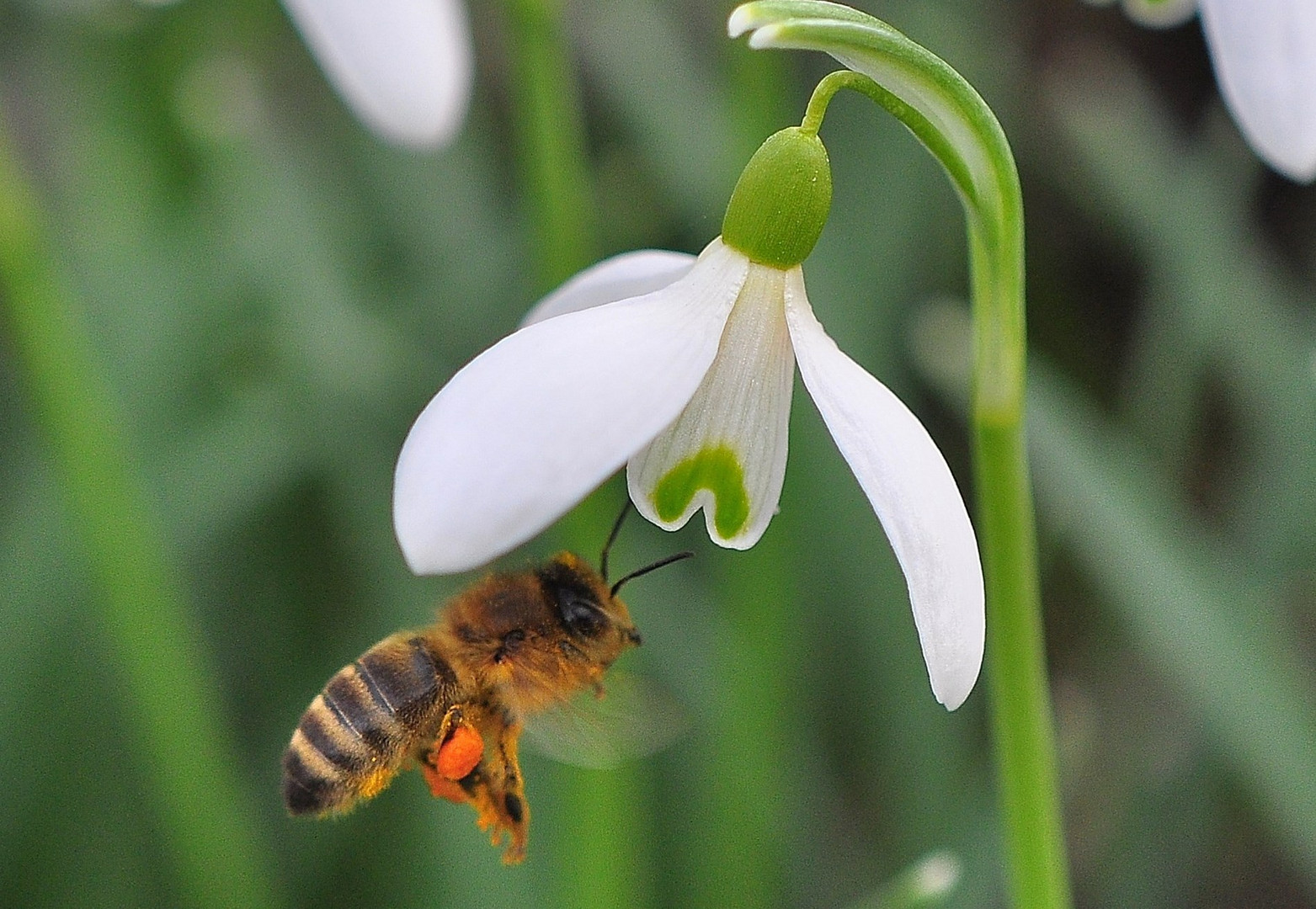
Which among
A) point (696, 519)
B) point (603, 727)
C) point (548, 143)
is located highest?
A: point (548, 143)

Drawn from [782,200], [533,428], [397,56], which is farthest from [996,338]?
[397,56]

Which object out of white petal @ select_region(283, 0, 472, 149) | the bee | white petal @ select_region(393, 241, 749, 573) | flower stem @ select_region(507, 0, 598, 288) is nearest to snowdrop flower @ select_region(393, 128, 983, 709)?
white petal @ select_region(393, 241, 749, 573)

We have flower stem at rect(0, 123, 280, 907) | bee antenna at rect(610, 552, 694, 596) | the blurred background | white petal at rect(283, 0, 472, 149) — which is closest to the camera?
bee antenna at rect(610, 552, 694, 596)

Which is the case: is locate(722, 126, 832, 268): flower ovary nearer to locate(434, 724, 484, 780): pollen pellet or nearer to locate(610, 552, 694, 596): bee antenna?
locate(610, 552, 694, 596): bee antenna

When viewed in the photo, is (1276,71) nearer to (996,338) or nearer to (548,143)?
(996,338)

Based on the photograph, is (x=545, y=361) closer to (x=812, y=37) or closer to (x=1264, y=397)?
(x=812, y=37)

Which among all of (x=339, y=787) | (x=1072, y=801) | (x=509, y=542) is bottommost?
(x=1072, y=801)

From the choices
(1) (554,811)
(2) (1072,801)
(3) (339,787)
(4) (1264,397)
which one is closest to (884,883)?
(2) (1072,801)
